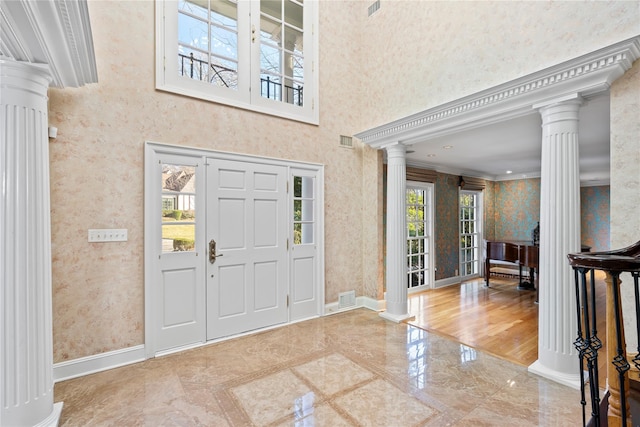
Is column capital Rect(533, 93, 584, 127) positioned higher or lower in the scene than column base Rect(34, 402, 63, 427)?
higher

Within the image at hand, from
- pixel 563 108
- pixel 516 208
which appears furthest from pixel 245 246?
pixel 516 208

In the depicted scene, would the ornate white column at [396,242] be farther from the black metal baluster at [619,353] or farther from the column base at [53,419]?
the column base at [53,419]

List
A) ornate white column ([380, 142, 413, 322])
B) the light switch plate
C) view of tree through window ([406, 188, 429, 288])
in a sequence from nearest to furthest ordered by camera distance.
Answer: the light switch plate
ornate white column ([380, 142, 413, 322])
view of tree through window ([406, 188, 429, 288])

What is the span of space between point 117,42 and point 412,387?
413 cm

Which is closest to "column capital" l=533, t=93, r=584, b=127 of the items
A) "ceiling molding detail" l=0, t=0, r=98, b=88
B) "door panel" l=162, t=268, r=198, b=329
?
"ceiling molding detail" l=0, t=0, r=98, b=88

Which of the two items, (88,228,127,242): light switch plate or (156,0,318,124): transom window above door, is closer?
(88,228,127,242): light switch plate

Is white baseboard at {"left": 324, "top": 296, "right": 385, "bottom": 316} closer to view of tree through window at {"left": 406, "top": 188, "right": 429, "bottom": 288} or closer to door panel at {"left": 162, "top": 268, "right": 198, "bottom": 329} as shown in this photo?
view of tree through window at {"left": 406, "top": 188, "right": 429, "bottom": 288}

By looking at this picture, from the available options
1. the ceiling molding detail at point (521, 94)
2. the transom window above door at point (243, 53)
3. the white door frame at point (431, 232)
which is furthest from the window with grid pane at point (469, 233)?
the transom window above door at point (243, 53)

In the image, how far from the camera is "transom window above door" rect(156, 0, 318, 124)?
3176 mm

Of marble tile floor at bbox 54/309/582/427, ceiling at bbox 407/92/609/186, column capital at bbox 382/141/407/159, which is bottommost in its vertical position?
marble tile floor at bbox 54/309/582/427

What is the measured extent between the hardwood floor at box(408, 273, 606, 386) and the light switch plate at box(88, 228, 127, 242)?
140 inches

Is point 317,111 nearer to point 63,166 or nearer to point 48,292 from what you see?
point 63,166

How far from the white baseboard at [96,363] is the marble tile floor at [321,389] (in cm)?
8

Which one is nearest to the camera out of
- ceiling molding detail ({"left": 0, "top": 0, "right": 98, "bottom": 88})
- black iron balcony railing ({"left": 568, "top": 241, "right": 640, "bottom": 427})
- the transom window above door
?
black iron balcony railing ({"left": 568, "top": 241, "right": 640, "bottom": 427})
